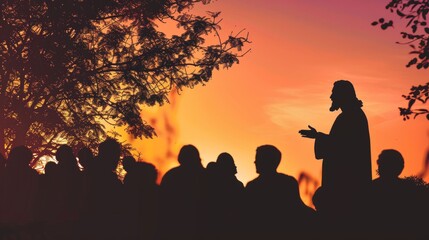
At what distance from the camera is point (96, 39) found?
23.8 meters

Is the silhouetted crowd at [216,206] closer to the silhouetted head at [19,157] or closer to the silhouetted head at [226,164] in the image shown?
the silhouetted head at [226,164]

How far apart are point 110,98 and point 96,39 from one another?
70.4 inches

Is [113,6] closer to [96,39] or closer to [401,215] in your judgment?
[96,39]

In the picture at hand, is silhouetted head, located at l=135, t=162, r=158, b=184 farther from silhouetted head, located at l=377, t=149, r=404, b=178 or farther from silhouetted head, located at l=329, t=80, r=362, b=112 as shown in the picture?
silhouetted head, located at l=377, t=149, r=404, b=178

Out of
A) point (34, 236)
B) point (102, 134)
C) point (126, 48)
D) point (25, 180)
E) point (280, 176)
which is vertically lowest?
point (34, 236)

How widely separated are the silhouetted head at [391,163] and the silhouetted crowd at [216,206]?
0.01m

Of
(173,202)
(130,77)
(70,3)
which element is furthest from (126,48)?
(173,202)

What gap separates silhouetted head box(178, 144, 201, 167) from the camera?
11070mm

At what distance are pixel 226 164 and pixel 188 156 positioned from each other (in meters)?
0.83

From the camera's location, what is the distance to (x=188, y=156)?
1108cm

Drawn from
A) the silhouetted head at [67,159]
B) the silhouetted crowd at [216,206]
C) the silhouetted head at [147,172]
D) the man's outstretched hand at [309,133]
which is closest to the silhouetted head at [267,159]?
the silhouetted crowd at [216,206]

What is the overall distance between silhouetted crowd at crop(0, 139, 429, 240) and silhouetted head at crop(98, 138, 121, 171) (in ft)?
0.04

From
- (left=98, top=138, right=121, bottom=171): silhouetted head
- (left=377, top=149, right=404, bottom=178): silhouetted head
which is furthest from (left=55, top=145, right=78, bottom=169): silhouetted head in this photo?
(left=377, top=149, right=404, bottom=178): silhouetted head

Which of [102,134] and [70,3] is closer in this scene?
[70,3]
